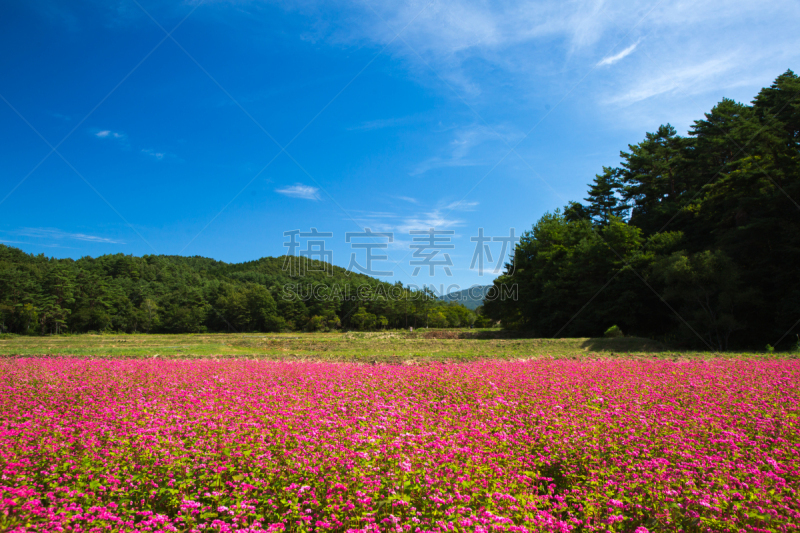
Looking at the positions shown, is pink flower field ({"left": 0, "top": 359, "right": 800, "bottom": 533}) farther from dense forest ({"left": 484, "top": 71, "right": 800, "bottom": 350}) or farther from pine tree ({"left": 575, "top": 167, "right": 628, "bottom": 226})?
pine tree ({"left": 575, "top": 167, "right": 628, "bottom": 226})

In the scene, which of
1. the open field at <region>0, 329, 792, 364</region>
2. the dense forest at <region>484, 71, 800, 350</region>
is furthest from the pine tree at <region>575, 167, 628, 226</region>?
the open field at <region>0, 329, 792, 364</region>

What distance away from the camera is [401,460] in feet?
14.0

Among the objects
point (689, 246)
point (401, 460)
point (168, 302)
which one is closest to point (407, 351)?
point (401, 460)

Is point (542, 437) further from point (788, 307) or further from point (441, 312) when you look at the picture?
point (441, 312)

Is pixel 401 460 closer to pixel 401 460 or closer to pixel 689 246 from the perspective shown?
pixel 401 460

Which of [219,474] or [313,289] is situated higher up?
[313,289]

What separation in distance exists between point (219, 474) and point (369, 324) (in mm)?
88114

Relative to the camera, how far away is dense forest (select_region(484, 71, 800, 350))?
974 inches

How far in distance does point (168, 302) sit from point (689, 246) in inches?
3823

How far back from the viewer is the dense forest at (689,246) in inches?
974

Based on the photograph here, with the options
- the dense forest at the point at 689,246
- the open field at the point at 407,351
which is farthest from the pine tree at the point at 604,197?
the open field at the point at 407,351

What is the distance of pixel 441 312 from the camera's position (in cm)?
10825

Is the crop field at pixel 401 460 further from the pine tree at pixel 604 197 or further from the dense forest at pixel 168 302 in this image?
the dense forest at pixel 168 302

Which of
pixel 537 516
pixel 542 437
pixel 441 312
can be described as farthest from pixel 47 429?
pixel 441 312
